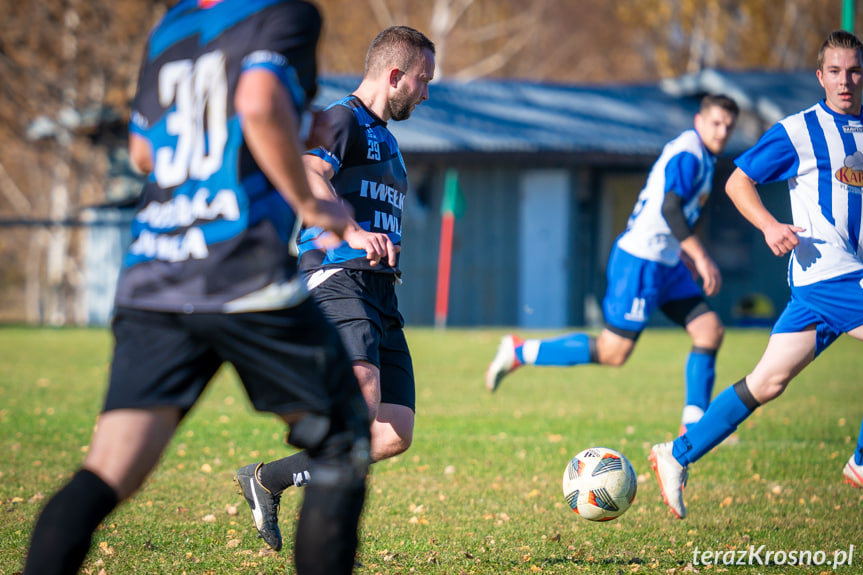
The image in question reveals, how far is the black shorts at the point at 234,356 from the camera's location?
263 centimetres

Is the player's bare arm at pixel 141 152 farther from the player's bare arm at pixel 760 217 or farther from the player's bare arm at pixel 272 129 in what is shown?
the player's bare arm at pixel 760 217

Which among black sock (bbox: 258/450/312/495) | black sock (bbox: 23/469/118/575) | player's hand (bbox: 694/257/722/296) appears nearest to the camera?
black sock (bbox: 23/469/118/575)

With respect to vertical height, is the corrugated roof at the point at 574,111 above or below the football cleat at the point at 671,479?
above

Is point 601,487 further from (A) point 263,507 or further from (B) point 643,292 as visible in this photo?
(B) point 643,292

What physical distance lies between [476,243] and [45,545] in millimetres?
20397

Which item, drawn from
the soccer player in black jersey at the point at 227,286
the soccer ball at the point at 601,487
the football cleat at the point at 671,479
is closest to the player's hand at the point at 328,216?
the soccer player in black jersey at the point at 227,286

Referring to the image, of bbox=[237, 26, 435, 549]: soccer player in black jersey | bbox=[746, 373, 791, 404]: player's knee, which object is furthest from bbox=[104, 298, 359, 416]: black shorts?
bbox=[746, 373, 791, 404]: player's knee

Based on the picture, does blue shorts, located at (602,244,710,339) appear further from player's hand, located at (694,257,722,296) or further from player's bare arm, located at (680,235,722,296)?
player's hand, located at (694,257,722,296)

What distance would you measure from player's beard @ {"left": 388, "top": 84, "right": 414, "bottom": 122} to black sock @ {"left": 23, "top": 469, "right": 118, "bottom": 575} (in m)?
2.19

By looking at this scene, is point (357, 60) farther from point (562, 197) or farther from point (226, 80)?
point (226, 80)

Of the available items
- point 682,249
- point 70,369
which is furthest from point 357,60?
point 682,249

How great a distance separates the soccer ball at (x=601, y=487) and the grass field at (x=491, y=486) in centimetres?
18

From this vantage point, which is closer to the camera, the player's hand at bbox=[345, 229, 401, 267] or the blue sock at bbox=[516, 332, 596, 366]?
the player's hand at bbox=[345, 229, 401, 267]

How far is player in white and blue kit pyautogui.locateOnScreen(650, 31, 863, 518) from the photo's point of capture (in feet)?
15.9
